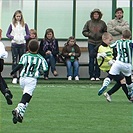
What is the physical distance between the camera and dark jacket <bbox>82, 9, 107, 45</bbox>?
2061 centimetres

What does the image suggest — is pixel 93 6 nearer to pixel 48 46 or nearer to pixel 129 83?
pixel 48 46

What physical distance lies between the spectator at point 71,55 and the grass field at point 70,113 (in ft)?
9.48

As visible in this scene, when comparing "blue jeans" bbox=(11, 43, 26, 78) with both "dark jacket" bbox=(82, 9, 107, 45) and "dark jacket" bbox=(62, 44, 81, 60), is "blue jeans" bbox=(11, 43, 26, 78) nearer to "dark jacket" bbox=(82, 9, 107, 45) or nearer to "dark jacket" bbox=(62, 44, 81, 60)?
"dark jacket" bbox=(62, 44, 81, 60)

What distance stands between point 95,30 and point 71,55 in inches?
39.8

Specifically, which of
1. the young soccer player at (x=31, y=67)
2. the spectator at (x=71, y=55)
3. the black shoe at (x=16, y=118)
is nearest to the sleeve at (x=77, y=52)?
the spectator at (x=71, y=55)

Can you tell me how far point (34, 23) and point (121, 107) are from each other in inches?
342

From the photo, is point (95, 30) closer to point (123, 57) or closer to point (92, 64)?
point (92, 64)

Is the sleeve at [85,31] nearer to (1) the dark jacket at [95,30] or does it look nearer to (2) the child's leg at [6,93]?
(1) the dark jacket at [95,30]

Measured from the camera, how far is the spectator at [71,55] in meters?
20.8

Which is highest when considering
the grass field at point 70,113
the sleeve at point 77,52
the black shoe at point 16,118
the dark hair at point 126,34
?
the dark hair at point 126,34

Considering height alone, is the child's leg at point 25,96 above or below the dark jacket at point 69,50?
below

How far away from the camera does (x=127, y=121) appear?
11641 mm

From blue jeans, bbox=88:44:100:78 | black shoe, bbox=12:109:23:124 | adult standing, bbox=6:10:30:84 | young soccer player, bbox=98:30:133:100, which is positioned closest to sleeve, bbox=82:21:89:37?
blue jeans, bbox=88:44:100:78

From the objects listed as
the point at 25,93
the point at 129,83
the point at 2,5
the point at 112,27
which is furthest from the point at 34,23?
the point at 25,93
